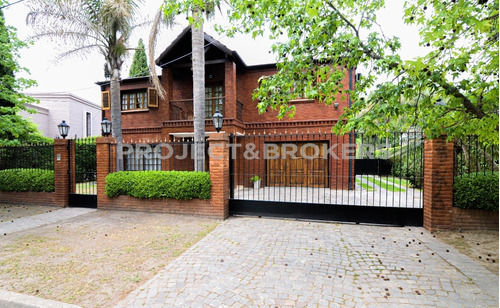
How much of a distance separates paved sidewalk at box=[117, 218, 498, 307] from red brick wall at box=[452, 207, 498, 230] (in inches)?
31.9

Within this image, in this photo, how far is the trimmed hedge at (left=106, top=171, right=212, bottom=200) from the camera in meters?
6.11

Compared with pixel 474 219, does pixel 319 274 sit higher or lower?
lower

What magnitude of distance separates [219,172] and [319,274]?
3478 millimetres

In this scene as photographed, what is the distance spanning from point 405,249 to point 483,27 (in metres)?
3.50

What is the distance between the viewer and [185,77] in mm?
12867

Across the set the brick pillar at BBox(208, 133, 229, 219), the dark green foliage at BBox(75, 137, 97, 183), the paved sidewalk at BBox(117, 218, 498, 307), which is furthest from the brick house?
the paved sidewalk at BBox(117, 218, 498, 307)

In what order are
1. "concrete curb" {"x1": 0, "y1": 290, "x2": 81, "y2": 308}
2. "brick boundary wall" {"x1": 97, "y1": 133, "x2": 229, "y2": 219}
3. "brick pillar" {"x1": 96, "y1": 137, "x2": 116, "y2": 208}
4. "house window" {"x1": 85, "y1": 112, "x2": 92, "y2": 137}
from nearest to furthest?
"concrete curb" {"x1": 0, "y1": 290, "x2": 81, "y2": 308} → "brick boundary wall" {"x1": 97, "y1": 133, "x2": 229, "y2": 219} → "brick pillar" {"x1": 96, "y1": 137, "x2": 116, "y2": 208} → "house window" {"x1": 85, "y1": 112, "x2": 92, "y2": 137}

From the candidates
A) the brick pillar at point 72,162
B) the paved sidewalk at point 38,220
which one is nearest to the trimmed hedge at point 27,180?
the brick pillar at point 72,162

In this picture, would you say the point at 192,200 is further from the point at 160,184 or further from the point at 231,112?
the point at 231,112

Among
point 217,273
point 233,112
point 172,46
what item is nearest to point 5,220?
point 217,273

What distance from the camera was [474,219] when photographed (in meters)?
4.90

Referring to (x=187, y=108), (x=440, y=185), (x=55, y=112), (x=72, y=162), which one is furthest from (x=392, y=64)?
(x=55, y=112)

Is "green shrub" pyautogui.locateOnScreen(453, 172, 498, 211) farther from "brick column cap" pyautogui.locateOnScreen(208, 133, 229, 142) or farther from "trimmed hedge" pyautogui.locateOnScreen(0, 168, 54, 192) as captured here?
"trimmed hedge" pyautogui.locateOnScreen(0, 168, 54, 192)

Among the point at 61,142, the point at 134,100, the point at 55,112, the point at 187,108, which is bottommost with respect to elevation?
the point at 61,142
